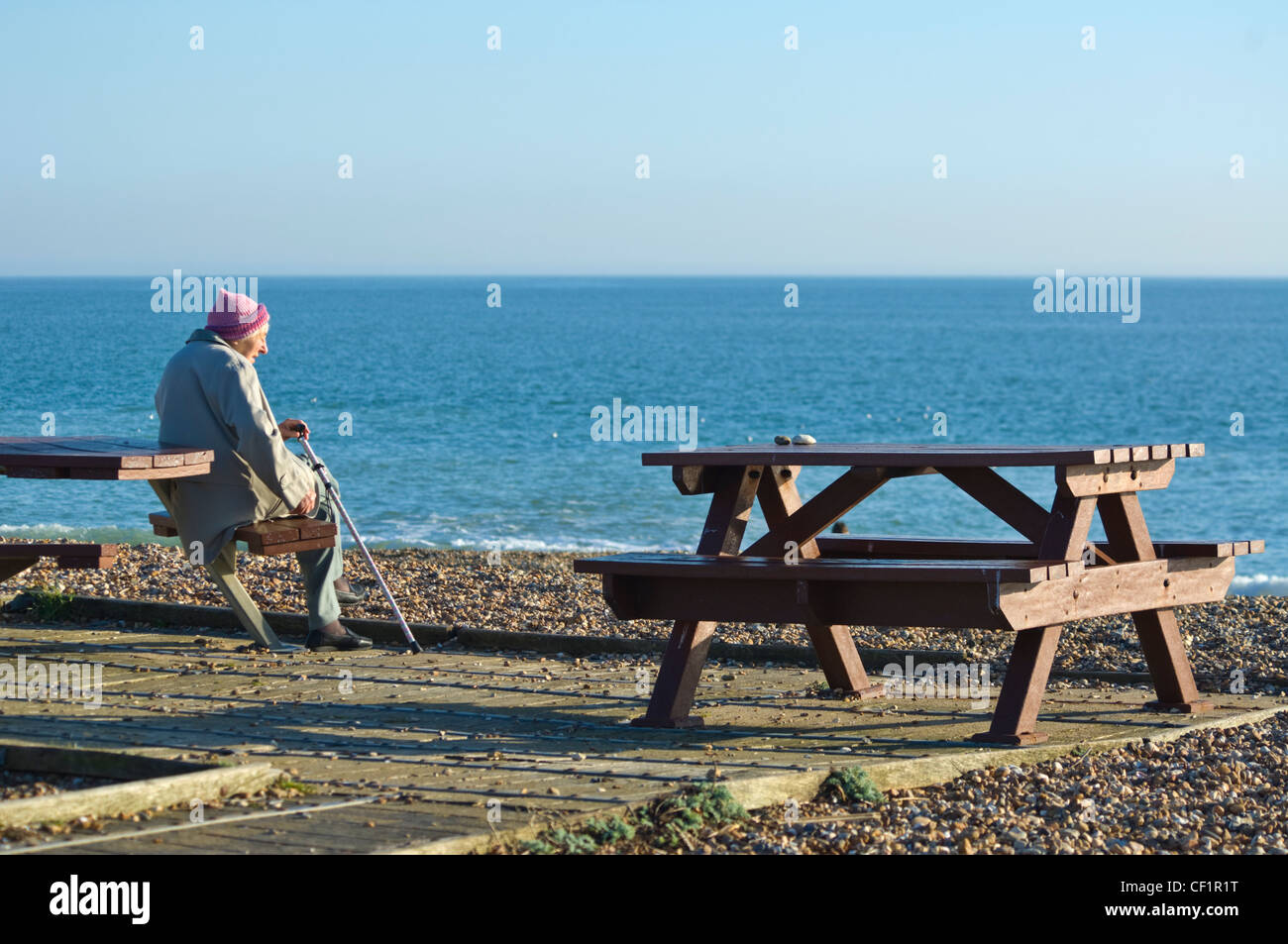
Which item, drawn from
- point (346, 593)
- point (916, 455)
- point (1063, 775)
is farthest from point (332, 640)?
point (1063, 775)

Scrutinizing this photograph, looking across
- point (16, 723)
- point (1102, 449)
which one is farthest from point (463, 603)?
point (1102, 449)

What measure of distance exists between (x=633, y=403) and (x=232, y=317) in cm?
4502

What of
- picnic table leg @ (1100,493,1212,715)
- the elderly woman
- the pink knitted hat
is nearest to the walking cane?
the elderly woman

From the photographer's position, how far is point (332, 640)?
26.4 feet

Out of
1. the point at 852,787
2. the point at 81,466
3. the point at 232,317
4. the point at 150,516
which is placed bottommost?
the point at 852,787

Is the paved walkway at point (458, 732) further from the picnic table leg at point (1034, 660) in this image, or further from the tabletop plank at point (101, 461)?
the tabletop plank at point (101, 461)

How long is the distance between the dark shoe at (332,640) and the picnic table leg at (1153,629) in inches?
151

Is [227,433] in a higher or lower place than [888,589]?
higher

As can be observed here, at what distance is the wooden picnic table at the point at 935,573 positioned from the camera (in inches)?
234

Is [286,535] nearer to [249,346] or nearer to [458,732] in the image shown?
[249,346]

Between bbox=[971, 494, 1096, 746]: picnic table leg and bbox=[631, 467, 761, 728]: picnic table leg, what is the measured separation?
1.17 meters
